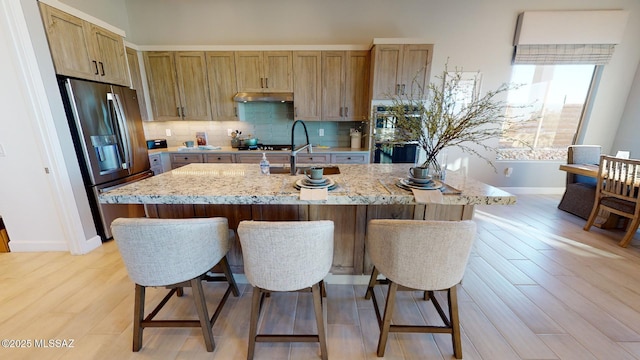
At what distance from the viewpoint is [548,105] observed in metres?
4.14

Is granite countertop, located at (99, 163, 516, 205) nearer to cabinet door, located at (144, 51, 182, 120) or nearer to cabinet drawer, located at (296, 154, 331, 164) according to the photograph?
cabinet drawer, located at (296, 154, 331, 164)

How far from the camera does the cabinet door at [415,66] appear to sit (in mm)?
3352

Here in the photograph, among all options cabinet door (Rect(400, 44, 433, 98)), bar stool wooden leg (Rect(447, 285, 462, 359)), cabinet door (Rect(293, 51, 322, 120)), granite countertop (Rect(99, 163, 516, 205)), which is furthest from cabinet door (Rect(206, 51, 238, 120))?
bar stool wooden leg (Rect(447, 285, 462, 359))

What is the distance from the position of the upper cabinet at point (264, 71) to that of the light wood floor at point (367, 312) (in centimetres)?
285

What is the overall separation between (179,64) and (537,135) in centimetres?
623

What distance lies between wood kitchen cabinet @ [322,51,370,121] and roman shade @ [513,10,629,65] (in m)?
2.51

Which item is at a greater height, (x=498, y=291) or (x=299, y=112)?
(x=299, y=112)

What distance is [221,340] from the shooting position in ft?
4.95

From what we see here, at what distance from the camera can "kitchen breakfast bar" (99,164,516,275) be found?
4.57 ft

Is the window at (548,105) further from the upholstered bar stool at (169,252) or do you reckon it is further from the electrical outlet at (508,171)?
the upholstered bar stool at (169,252)

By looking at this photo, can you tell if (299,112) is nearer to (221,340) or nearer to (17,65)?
(17,65)

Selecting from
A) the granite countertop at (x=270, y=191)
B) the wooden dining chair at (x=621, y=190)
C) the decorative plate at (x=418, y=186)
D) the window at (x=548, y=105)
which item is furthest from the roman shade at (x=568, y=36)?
the decorative plate at (x=418, y=186)

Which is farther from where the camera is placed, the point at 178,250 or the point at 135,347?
the point at 135,347

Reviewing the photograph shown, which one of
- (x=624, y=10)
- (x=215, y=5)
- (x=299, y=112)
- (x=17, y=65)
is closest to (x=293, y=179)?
(x=299, y=112)
